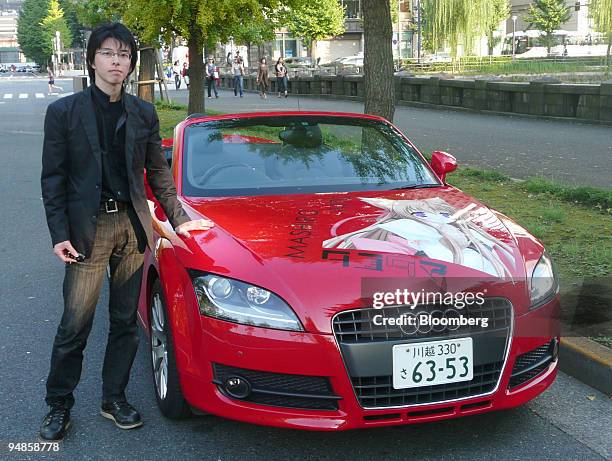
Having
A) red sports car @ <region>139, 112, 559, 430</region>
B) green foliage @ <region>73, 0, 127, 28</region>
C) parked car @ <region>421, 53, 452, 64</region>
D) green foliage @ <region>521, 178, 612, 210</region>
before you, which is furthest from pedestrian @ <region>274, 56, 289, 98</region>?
red sports car @ <region>139, 112, 559, 430</region>

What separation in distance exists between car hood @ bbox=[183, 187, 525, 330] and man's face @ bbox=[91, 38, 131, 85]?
824 mm

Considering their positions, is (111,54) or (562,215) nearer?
(111,54)

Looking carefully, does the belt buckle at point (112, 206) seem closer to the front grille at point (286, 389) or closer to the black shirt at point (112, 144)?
the black shirt at point (112, 144)

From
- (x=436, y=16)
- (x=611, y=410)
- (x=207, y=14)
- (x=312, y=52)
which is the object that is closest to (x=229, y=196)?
(x=611, y=410)

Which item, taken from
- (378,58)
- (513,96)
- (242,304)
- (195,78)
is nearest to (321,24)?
(513,96)

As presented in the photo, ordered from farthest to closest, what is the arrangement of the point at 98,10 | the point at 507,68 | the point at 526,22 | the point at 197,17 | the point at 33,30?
1. the point at 33,30
2. the point at 526,22
3. the point at 507,68
4. the point at 98,10
5. the point at 197,17

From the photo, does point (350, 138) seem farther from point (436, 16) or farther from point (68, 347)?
point (436, 16)

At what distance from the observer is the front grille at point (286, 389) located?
3.25m

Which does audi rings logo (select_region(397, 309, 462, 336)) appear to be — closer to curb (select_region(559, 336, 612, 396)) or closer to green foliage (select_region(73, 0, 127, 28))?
curb (select_region(559, 336, 612, 396))

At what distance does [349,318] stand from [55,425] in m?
1.48

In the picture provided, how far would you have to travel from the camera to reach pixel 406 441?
363cm

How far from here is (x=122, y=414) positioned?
383 centimetres

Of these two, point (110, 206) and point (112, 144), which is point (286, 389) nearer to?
point (110, 206)

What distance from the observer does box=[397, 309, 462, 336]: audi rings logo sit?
3.25m
